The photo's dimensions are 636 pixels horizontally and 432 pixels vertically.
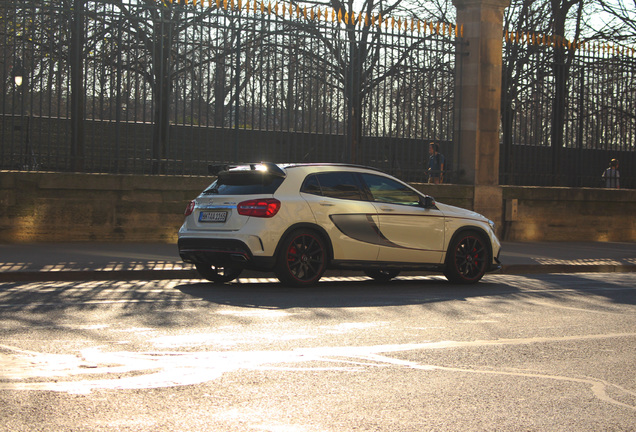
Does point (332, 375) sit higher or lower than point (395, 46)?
lower

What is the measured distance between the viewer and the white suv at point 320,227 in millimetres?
10758

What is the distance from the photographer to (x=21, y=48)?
48.9ft

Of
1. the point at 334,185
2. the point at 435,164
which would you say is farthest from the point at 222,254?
the point at 435,164

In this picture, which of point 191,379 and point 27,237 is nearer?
point 191,379

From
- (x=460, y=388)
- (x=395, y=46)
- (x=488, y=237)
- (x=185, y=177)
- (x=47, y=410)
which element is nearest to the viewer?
(x=47, y=410)

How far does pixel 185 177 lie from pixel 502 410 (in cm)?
1169

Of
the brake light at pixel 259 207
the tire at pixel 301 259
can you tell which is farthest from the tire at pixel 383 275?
the brake light at pixel 259 207

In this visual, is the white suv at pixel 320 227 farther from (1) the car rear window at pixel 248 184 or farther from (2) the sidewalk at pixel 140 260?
(2) the sidewalk at pixel 140 260

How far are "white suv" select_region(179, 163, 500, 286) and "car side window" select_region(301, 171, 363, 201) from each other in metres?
0.01

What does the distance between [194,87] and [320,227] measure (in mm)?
5808

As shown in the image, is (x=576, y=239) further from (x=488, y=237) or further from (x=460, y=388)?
(x=460, y=388)

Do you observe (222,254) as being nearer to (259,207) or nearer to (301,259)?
(259,207)

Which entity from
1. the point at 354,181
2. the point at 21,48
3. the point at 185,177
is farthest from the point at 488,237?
the point at 21,48

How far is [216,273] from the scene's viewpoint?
1173 centimetres
